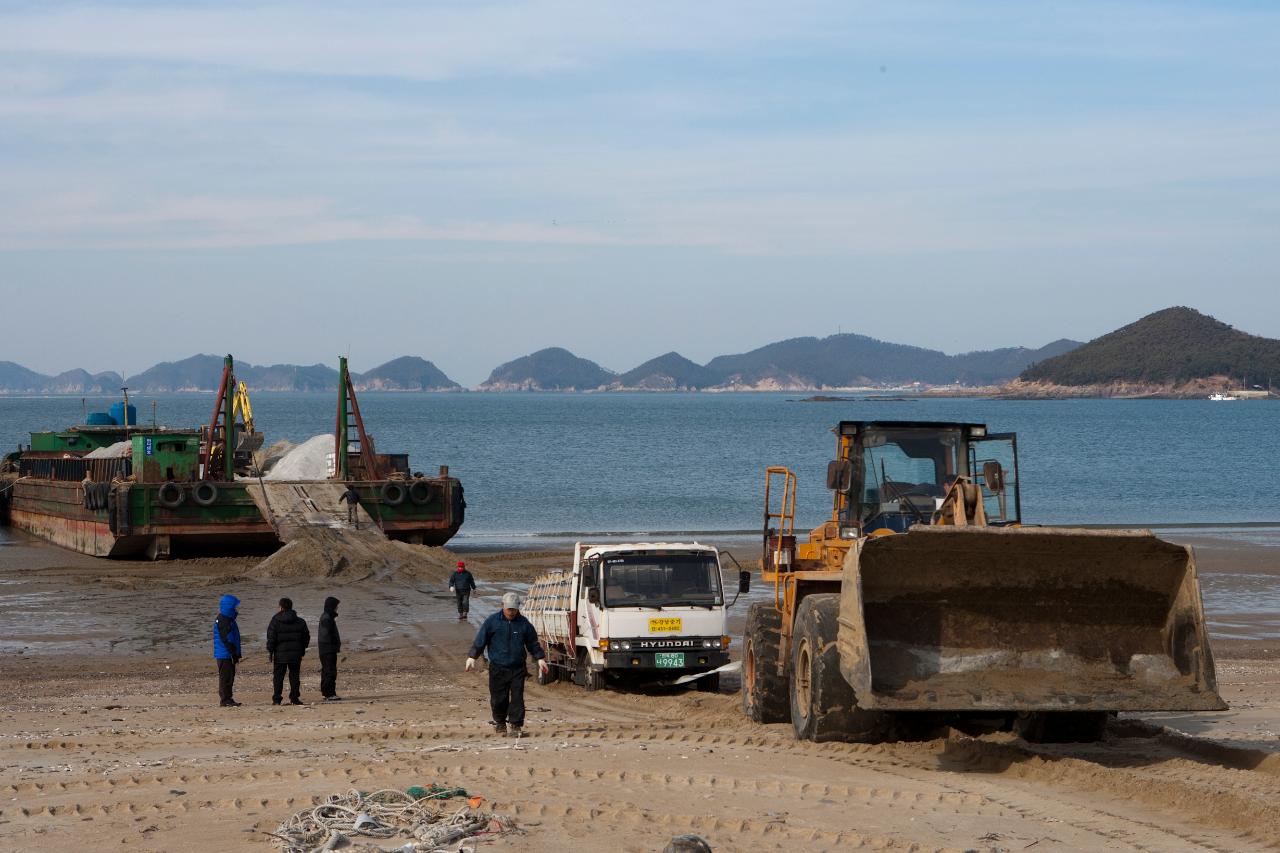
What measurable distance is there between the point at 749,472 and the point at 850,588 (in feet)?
216

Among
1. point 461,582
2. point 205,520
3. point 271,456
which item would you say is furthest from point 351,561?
point 271,456

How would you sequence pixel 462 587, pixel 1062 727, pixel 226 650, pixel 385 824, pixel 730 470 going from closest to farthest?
pixel 385 824
pixel 1062 727
pixel 226 650
pixel 462 587
pixel 730 470

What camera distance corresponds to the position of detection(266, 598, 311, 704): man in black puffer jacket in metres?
16.2

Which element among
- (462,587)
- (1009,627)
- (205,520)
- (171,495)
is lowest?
(462,587)

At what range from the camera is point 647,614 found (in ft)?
54.7

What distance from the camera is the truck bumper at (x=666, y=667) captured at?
16625 mm

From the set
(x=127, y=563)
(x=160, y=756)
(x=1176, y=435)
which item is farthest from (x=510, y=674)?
(x=1176, y=435)

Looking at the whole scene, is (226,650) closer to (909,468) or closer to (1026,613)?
(909,468)

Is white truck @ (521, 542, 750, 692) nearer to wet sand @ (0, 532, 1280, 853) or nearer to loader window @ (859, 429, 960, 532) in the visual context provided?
wet sand @ (0, 532, 1280, 853)

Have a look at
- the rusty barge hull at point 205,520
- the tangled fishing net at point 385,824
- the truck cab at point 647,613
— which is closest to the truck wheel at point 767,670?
the truck cab at point 647,613

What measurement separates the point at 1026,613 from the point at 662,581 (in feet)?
21.7

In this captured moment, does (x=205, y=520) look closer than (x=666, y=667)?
No

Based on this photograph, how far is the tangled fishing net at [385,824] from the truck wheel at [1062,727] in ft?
16.8

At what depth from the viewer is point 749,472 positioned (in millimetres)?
76250
